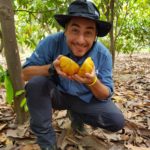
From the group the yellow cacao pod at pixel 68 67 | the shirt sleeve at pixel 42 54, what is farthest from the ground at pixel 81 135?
the yellow cacao pod at pixel 68 67

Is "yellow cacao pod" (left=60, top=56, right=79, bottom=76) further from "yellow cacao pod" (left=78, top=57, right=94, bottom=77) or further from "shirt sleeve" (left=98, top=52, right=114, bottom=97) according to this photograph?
"shirt sleeve" (left=98, top=52, right=114, bottom=97)

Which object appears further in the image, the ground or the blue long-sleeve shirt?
the ground

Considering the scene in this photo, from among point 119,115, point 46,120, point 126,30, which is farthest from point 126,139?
point 126,30

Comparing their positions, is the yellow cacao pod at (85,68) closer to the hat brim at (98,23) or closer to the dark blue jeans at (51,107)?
the hat brim at (98,23)

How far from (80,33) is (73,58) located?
0.27 metres

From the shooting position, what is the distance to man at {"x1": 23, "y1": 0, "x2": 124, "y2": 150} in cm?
218

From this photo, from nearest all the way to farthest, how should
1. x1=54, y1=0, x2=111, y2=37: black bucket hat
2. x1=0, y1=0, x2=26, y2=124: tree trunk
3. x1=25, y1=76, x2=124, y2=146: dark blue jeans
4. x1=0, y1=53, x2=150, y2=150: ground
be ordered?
x1=54, y1=0, x2=111, y2=37: black bucket hat, x1=25, y1=76, x2=124, y2=146: dark blue jeans, x1=0, y1=0, x2=26, y2=124: tree trunk, x1=0, y1=53, x2=150, y2=150: ground

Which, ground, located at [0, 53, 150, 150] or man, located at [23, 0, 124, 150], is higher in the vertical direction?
man, located at [23, 0, 124, 150]

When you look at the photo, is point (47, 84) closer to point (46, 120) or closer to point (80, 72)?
point (46, 120)

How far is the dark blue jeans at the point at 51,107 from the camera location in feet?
7.53

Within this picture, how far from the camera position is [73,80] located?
2.38 m

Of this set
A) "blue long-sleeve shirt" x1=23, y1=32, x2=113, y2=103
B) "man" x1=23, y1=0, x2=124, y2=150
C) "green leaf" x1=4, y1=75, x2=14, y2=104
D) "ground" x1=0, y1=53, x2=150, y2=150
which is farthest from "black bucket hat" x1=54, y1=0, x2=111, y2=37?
"ground" x1=0, y1=53, x2=150, y2=150

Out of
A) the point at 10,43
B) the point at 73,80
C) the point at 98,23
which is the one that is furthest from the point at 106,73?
the point at 10,43

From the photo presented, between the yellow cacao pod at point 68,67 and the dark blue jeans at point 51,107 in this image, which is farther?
the dark blue jeans at point 51,107
